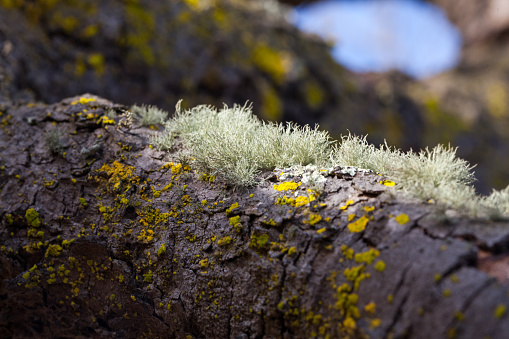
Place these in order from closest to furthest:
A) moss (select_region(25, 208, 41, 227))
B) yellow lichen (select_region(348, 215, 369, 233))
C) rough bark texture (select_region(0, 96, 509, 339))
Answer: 1. rough bark texture (select_region(0, 96, 509, 339))
2. yellow lichen (select_region(348, 215, 369, 233))
3. moss (select_region(25, 208, 41, 227))

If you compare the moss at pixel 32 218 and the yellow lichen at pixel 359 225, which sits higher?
the yellow lichen at pixel 359 225

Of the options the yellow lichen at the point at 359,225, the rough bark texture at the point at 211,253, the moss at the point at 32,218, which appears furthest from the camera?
the moss at the point at 32,218

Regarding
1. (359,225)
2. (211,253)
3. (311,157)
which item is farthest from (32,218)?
(359,225)

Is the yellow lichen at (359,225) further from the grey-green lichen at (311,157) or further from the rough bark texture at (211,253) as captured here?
the grey-green lichen at (311,157)

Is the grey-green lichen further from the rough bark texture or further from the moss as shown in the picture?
the moss

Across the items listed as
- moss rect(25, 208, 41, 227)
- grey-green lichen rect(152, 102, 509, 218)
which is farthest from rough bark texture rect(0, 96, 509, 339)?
→ grey-green lichen rect(152, 102, 509, 218)

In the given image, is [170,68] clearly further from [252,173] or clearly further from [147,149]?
[252,173]

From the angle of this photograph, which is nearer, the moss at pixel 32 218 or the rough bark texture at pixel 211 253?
the rough bark texture at pixel 211 253

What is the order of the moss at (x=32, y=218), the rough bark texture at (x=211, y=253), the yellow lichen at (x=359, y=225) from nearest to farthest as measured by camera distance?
1. the rough bark texture at (x=211, y=253)
2. the yellow lichen at (x=359, y=225)
3. the moss at (x=32, y=218)

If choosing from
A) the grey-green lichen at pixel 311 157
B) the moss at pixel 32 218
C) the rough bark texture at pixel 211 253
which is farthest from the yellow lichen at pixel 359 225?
the moss at pixel 32 218
